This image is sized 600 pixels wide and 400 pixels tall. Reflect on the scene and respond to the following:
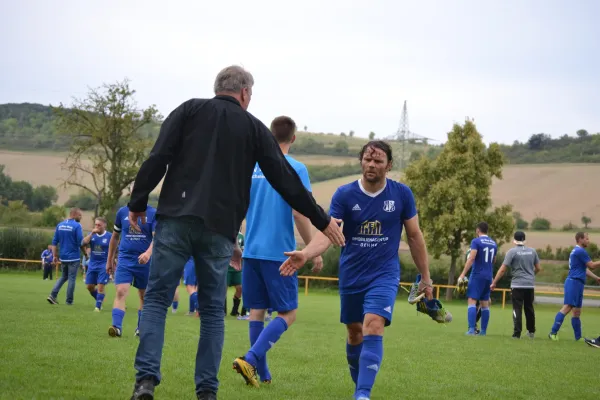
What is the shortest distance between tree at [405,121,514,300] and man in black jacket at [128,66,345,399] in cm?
4361

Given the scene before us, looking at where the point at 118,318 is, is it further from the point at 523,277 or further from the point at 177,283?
Answer: the point at 523,277

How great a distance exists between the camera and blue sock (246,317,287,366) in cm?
727

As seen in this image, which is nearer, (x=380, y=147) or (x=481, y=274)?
(x=380, y=147)

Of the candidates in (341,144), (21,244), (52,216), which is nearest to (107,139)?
(21,244)

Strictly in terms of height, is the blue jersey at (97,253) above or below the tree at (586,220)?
above

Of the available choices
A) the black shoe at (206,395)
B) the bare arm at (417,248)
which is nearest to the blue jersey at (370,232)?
the bare arm at (417,248)

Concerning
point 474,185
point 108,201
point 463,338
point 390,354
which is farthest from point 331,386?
point 108,201

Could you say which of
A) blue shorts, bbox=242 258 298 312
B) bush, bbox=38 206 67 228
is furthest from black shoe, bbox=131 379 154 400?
bush, bbox=38 206 67 228

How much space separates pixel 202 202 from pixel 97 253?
15.1 metres

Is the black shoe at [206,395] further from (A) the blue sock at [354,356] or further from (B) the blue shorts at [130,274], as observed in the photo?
(B) the blue shorts at [130,274]

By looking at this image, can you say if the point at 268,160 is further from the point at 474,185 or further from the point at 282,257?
the point at 474,185

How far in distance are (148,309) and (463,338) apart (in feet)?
36.6

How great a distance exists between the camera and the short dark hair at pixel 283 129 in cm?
808

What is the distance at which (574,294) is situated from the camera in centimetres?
1759
